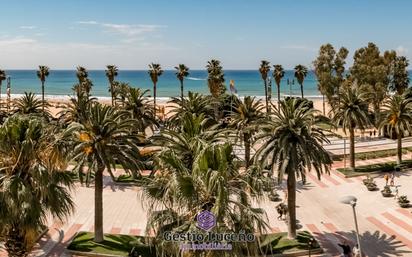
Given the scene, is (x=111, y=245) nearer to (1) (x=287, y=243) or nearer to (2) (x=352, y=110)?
(1) (x=287, y=243)

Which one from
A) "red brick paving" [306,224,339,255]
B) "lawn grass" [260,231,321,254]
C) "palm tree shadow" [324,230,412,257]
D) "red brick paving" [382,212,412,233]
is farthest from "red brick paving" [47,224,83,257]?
"red brick paving" [382,212,412,233]

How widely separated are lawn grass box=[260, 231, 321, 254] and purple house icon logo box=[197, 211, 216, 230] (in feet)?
38.9

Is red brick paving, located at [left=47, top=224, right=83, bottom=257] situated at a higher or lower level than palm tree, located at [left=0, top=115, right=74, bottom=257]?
lower

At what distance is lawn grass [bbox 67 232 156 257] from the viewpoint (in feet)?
80.4

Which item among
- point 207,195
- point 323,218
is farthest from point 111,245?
point 323,218

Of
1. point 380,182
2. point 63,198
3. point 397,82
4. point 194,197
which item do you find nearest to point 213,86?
point 397,82

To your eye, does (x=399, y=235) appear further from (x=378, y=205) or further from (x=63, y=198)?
(x=63, y=198)

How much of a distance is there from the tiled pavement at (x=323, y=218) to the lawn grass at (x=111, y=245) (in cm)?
92

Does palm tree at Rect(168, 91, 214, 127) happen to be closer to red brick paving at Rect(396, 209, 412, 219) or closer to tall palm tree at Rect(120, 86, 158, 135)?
tall palm tree at Rect(120, 86, 158, 135)

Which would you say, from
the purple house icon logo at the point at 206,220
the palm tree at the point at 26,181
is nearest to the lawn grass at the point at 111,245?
the palm tree at the point at 26,181

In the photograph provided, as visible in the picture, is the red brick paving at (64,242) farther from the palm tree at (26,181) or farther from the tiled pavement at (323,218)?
the palm tree at (26,181)

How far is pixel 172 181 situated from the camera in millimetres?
13602

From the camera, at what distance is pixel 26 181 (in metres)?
17.6

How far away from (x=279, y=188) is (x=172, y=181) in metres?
25.3
